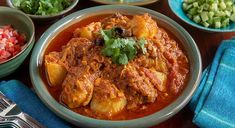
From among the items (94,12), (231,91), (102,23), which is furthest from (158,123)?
(94,12)

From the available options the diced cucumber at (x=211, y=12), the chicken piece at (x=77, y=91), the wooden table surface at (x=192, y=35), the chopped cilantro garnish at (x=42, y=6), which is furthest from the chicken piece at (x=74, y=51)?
the diced cucumber at (x=211, y=12)

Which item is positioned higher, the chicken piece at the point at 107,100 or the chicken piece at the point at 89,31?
the chicken piece at the point at 89,31

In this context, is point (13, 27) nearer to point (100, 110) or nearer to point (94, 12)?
point (94, 12)

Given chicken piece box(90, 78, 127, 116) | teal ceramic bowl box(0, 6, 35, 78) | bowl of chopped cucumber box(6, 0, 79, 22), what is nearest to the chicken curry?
chicken piece box(90, 78, 127, 116)

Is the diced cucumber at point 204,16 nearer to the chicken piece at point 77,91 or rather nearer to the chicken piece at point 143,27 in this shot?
the chicken piece at point 143,27

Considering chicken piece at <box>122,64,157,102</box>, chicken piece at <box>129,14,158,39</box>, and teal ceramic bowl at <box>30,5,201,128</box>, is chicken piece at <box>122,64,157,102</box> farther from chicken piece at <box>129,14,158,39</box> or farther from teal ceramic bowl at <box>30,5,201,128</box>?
chicken piece at <box>129,14,158,39</box>

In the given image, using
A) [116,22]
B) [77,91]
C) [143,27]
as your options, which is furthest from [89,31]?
[77,91]
